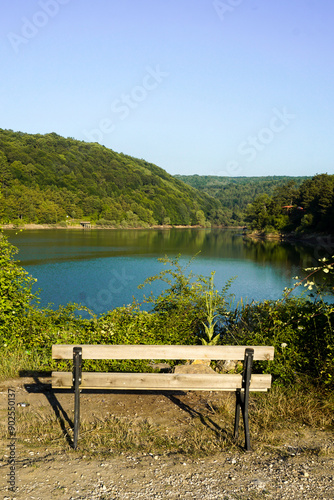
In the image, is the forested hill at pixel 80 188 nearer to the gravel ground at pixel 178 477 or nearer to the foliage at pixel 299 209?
the foliage at pixel 299 209

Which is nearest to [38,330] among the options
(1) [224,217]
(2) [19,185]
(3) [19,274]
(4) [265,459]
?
(3) [19,274]

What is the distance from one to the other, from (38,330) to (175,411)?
3485 mm

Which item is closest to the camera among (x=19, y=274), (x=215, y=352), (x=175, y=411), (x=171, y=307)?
(x=215, y=352)

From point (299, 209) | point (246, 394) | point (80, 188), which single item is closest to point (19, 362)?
point (246, 394)

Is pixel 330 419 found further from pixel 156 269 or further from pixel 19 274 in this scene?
pixel 156 269

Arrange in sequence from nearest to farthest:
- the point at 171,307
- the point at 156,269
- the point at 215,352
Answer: the point at 215,352 < the point at 171,307 < the point at 156,269

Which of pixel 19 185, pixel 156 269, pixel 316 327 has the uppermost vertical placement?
pixel 19 185

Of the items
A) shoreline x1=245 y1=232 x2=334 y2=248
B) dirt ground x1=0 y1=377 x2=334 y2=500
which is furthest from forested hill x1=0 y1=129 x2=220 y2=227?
dirt ground x1=0 y1=377 x2=334 y2=500

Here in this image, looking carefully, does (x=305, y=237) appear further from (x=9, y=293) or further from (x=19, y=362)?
(x=19, y=362)

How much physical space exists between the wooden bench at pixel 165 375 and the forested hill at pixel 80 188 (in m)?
97.2

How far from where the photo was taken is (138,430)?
385cm

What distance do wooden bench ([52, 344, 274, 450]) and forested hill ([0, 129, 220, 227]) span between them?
97.2m

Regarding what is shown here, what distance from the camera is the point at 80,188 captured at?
131 m

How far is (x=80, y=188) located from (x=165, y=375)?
A: 13197cm
